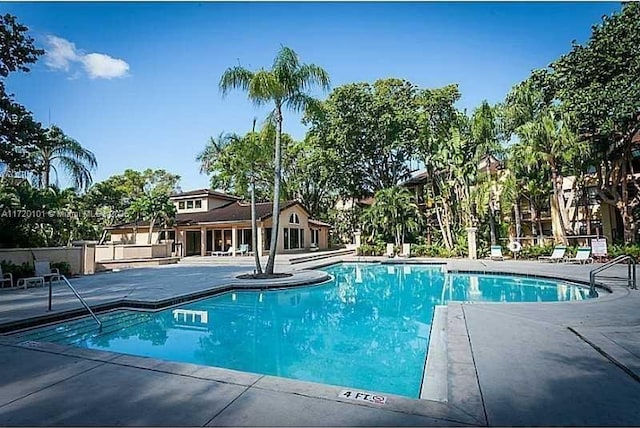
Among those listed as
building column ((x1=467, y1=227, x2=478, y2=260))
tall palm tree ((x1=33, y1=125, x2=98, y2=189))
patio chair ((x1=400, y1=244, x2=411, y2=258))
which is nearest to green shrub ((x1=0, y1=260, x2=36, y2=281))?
tall palm tree ((x1=33, y1=125, x2=98, y2=189))

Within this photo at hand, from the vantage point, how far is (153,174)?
4422 centimetres

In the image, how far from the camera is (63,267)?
1436 cm

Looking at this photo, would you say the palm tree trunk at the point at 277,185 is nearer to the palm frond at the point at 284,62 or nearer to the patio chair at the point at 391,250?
the palm frond at the point at 284,62

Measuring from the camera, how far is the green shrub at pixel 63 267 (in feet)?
46.2

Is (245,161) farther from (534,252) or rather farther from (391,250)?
(534,252)

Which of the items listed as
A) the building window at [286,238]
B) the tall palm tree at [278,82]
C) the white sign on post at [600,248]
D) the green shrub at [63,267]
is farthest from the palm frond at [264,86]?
the building window at [286,238]

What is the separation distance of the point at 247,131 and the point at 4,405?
482 inches

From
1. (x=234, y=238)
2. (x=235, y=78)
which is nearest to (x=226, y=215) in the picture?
(x=234, y=238)

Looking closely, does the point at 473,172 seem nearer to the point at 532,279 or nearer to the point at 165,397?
the point at 532,279

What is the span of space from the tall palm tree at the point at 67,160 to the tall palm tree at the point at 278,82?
9437 millimetres

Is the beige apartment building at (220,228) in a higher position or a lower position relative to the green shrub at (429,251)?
higher

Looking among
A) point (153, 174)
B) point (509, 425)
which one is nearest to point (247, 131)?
point (509, 425)

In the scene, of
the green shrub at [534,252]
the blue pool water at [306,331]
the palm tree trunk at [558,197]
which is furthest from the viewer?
the palm tree trunk at [558,197]

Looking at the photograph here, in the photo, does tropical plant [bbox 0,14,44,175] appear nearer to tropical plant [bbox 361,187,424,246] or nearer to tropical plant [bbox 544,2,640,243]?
tropical plant [bbox 361,187,424,246]
